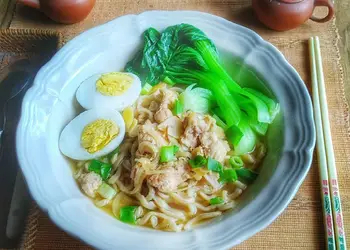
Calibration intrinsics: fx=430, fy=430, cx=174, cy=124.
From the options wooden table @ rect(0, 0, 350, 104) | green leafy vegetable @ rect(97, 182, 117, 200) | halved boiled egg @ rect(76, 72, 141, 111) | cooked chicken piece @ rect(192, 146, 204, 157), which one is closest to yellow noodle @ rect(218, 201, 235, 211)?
cooked chicken piece @ rect(192, 146, 204, 157)

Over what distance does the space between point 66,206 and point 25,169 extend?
284mm

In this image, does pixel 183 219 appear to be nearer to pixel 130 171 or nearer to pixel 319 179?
pixel 130 171

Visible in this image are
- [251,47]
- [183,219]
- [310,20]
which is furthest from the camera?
[310,20]

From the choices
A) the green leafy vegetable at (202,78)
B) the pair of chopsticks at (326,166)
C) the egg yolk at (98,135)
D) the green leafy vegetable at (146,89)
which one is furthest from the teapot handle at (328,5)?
the egg yolk at (98,135)

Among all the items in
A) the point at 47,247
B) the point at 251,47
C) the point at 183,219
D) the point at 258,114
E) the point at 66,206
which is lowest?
the point at 47,247

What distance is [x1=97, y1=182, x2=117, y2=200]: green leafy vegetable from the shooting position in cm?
230

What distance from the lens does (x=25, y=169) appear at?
2.13 m

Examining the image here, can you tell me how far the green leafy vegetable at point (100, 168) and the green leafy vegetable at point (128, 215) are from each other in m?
0.27

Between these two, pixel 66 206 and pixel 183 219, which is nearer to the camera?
pixel 66 206

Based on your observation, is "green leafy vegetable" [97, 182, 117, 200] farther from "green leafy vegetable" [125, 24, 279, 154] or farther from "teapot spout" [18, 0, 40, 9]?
"teapot spout" [18, 0, 40, 9]

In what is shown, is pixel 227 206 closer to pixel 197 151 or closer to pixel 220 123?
pixel 197 151

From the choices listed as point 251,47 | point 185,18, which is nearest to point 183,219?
point 251,47

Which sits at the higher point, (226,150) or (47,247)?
(226,150)

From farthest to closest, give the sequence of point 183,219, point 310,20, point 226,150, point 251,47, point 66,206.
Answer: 1. point 310,20
2. point 251,47
3. point 226,150
4. point 183,219
5. point 66,206
